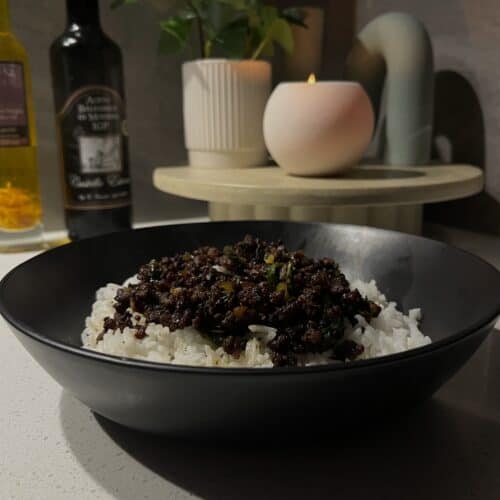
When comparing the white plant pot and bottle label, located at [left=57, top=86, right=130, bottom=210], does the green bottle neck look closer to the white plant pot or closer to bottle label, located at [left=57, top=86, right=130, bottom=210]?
bottle label, located at [left=57, top=86, right=130, bottom=210]

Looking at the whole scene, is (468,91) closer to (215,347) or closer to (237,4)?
(237,4)

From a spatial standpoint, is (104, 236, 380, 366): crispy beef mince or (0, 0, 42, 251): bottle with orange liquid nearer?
(104, 236, 380, 366): crispy beef mince

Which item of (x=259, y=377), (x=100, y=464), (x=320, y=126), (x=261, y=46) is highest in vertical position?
(x=261, y=46)

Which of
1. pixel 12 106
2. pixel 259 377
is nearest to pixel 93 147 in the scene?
pixel 12 106

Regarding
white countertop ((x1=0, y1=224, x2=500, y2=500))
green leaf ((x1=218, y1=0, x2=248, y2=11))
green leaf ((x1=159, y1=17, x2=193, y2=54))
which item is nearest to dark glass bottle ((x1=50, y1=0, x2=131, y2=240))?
green leaf ((x1=159, y1=17, x2=193, y2=54))

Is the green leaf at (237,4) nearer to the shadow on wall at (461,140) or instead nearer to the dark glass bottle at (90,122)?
the dark glass bottle at (90,122)

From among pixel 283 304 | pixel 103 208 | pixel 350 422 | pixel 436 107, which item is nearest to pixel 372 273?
pixel 283 304

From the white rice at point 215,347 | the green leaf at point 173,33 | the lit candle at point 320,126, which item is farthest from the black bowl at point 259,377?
the green leaf at point 173,33
